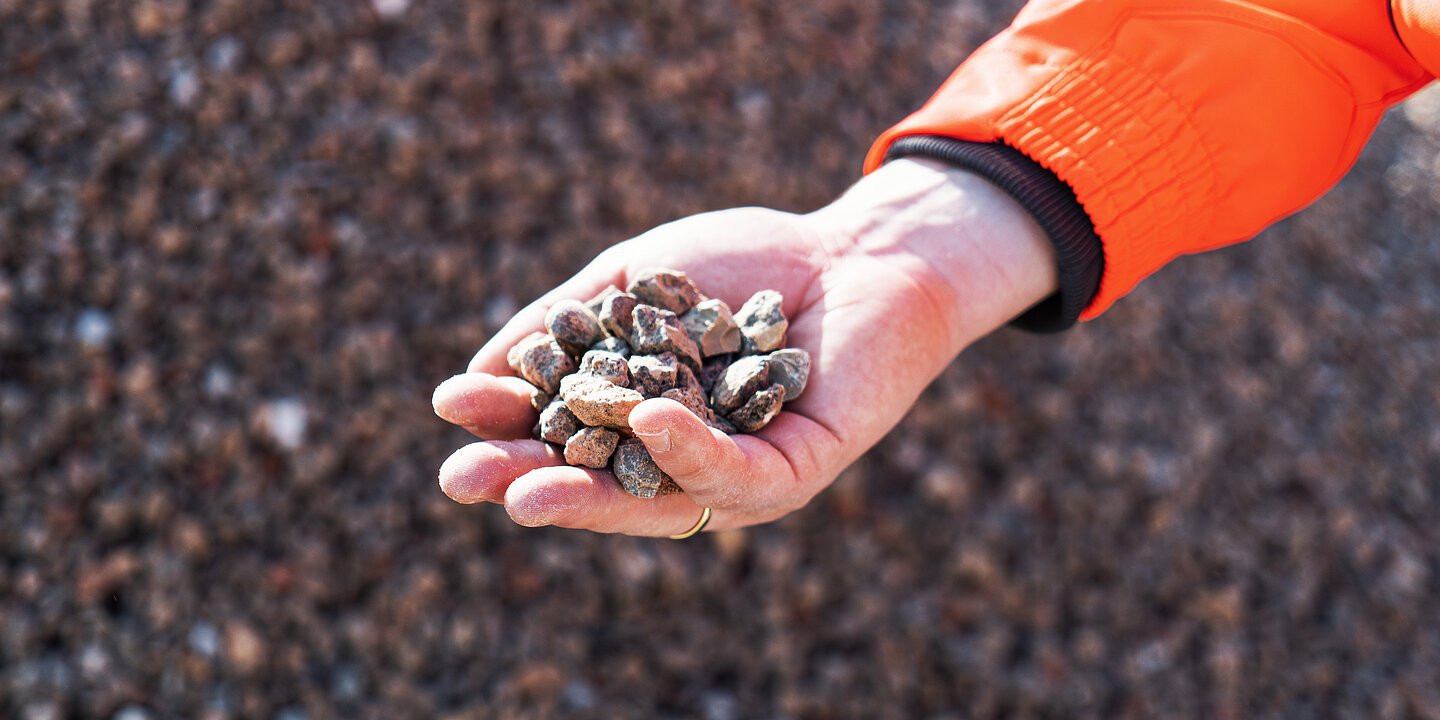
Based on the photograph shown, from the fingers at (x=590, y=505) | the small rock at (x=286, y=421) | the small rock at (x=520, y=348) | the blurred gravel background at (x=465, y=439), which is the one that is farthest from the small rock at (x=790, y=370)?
the small rock at (x=286, y=421)

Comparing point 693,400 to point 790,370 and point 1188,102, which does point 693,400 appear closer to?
point 790,370

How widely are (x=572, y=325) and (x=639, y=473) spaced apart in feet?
1.00

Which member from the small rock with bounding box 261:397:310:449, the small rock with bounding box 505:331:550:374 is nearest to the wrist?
the small rock with bounding box 505:331:550:374

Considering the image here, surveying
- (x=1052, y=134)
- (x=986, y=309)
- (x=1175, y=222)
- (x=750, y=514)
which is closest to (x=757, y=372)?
(x=750, y=514)

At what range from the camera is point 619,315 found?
164 centimetres

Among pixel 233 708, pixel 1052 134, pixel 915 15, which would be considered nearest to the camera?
pixel 1052 134

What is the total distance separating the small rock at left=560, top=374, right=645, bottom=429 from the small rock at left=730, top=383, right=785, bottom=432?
6.3 inches

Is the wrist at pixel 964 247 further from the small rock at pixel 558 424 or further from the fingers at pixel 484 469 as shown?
the fingers at pixel 484 469

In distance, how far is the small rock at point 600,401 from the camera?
4.68 feet

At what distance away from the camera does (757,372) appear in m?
1.55

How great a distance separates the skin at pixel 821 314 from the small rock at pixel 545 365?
0.08 ft

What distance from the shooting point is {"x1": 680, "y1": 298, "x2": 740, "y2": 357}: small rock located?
5.37 feet

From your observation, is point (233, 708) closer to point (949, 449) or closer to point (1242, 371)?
point (949, 449)

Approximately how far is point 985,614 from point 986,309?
90 centimetres
